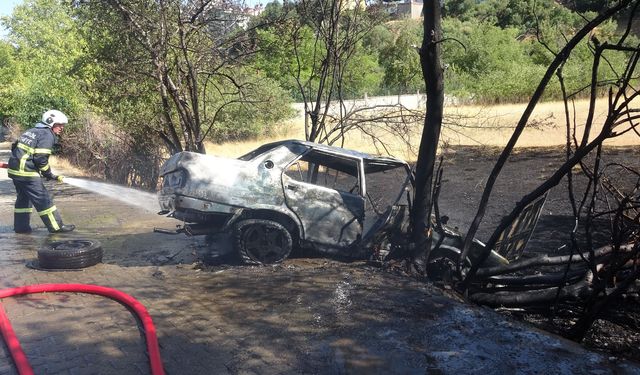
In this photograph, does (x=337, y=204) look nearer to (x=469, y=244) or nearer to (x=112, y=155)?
(x=469, y=244)

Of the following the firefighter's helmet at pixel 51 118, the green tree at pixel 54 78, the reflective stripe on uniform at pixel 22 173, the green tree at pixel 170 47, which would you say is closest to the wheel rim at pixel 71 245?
the reflective stripe on uniform at pixel 22 173

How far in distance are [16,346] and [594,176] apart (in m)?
4.83

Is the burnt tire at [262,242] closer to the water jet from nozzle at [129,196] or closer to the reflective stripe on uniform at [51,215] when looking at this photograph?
the reflective stripe on uniform at [51,215]

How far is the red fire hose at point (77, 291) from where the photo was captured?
4086 millimetres

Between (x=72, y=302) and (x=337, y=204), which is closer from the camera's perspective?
(x=72, y=302)

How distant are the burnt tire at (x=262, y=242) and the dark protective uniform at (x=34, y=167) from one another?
3354 millimetres

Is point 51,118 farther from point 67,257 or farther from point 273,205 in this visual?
point 273,205

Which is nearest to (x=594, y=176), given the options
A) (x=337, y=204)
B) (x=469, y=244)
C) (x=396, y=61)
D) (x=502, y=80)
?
(x=469, y=244)

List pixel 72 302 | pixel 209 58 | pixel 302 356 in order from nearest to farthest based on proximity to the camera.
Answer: pixel 302 356 → pixel 72 302 → pixel 209 58

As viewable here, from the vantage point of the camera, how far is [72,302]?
573 centimetres

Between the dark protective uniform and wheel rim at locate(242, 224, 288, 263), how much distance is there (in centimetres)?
341

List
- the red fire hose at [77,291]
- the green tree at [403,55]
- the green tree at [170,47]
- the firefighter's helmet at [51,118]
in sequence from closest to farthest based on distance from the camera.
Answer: the red fire hose at [77,291] → the firefighter's helmet at [51,118] → the green tree at [170,47] → the green tree at [403,55]

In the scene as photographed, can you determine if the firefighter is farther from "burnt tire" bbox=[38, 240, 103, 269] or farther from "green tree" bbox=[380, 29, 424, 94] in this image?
"green tree" bbox=[380, 29, 424, 94]

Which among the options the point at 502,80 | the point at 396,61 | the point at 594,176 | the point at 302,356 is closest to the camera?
the point at 302,356
